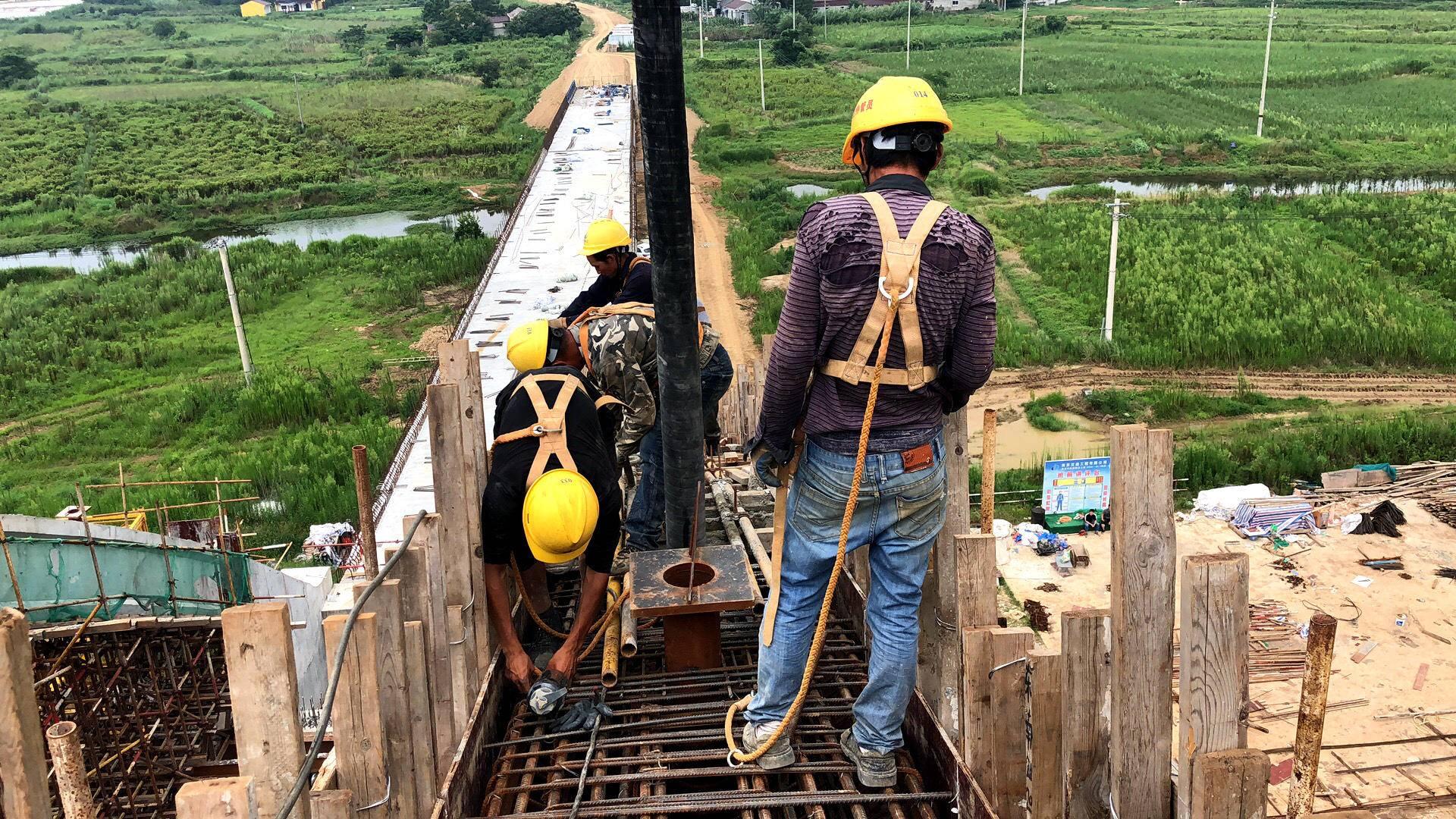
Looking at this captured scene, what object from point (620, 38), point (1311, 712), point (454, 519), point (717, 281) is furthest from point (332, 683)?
point (620, 38)

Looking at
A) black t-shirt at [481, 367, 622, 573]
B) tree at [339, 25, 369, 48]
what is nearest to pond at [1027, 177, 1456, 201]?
black t-shirt at [481, 367, 622, 573]

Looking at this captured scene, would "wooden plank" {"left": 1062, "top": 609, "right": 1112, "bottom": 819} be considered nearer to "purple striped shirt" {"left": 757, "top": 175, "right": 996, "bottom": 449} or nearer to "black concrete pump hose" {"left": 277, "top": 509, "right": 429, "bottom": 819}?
"purple striped shirt" {"left": 757, "top": 175, "right": 996, "bottom": 449}

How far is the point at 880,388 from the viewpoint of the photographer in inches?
133

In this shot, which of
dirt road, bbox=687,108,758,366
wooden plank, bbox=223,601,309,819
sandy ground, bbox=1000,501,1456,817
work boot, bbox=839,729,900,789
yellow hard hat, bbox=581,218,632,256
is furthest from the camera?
dirt road, bbox=687,108,758,366

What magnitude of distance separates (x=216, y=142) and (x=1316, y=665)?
43.8m

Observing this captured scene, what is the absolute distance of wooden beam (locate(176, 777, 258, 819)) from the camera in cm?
222

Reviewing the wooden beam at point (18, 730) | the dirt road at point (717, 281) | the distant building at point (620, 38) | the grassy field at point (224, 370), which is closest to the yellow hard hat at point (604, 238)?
the wooden beam at point (18, 730)

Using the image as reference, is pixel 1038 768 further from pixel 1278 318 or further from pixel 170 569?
pixel 1278 318

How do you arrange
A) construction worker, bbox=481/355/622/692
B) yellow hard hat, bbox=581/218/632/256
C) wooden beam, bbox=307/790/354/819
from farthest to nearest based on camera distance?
1. yellow hard hat, bbox=581/218/632/256
2. construction worker, bbox=481/355/622/692
3. wooden beam, bbox=307/790/354/819

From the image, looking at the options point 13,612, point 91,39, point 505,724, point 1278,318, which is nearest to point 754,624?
point 505,724

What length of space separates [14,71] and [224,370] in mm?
51758

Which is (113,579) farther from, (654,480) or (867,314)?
(867,314)

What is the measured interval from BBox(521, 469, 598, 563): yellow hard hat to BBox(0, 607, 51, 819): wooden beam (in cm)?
222

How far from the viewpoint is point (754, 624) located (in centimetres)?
528
